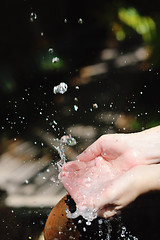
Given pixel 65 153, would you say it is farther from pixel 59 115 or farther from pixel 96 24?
pixel 96 24

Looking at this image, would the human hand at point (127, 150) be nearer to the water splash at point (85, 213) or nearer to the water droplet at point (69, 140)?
the water splash at point (85, 213)

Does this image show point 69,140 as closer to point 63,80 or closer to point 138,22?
point 63,80

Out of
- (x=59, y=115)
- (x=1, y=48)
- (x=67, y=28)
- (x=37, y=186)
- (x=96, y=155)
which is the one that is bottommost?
(x=96, y=155)

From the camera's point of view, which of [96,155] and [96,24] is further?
[96,24]

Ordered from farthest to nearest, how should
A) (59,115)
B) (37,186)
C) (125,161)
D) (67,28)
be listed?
(67,28) < (59,115) < (37,186) < (125,161)

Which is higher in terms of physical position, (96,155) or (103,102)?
(103,102)

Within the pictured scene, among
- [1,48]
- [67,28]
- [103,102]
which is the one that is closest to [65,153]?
[103,102]

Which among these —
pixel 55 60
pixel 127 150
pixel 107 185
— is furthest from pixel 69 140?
pixel 107 185

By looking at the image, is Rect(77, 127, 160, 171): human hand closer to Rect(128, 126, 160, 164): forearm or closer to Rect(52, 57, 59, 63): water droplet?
Rect(128, 126, 160, 164): forearm
